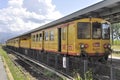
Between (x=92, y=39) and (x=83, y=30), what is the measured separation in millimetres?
751

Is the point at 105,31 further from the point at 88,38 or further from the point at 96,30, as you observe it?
the point at 88,38

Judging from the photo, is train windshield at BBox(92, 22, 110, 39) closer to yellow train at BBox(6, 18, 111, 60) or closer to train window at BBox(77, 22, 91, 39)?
yellow train at BBox(6, 18, 111, 60)

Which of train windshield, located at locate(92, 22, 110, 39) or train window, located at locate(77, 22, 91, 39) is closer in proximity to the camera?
train window, located at locate(77, 22, 91, 39)

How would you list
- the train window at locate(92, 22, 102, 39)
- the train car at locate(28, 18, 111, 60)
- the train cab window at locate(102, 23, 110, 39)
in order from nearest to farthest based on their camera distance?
1. the train car at locate(28, 18, 111, 60)
2. the train window at locate(92, 22, 102, 39)
3. the train cab window at locate(102, 23, 110, 39)

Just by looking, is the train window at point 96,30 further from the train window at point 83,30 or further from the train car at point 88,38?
the train window at point 83,30

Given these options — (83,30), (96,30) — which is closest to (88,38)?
(83,30)

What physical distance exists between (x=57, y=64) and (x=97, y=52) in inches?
140

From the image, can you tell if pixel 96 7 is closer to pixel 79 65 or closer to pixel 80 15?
pixel 80 15

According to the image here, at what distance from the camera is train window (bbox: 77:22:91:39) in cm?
1642

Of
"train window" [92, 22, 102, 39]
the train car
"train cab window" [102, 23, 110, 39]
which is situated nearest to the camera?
the train car

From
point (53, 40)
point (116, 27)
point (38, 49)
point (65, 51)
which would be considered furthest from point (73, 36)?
point (116, 27)

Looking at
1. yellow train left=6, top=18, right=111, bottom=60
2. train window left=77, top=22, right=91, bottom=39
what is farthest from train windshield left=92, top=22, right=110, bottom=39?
train window left=77, top=22, right=91, bottom=39

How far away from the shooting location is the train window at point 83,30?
16.4 meters

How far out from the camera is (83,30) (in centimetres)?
1659
